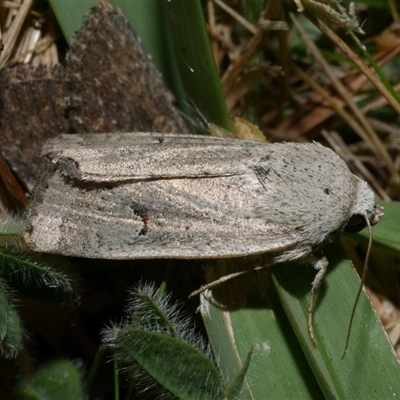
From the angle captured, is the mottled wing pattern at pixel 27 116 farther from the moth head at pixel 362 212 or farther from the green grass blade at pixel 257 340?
the moth head at pixel 362 212

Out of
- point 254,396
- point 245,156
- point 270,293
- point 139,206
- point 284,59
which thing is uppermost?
point 284,59

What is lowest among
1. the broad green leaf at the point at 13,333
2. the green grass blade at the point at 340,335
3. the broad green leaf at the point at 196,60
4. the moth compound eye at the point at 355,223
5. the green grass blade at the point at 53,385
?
the green grass blade at the point at 53,385

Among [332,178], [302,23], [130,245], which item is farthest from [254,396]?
[302,23]

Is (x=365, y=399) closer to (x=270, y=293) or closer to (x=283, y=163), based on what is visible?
(x=270, y=293)

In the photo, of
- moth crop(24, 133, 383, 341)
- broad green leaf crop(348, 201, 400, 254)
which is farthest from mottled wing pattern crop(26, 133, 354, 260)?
broad green leaf crop(348, 201, 400, 254)

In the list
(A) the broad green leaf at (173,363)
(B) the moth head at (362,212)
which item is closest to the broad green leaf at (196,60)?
(B) the moth head at (362,212)

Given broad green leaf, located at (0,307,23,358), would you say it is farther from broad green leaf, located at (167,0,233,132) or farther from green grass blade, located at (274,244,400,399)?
broad green leaf, located at (167,0,233,132)

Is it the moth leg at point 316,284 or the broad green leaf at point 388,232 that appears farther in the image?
the broad green leaf at point 388,232

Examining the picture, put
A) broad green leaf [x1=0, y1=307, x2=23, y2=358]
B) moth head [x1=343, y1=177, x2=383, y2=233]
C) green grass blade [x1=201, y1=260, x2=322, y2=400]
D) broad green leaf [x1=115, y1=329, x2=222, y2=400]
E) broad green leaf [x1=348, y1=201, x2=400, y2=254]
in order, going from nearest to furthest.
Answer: broad green leaf [x1=115, y1=329, x2=222, y2=400]
broad green leaf [x1=0, y1=307, x2=23, y2=358]
green grass blade [x1=201, y1=260, x2=322, y2=400]
moth head [x1=343, y1=177, x2=383, y2=233]
broad green leaf [x1=348, y1=201, x2=400, y2=254]
